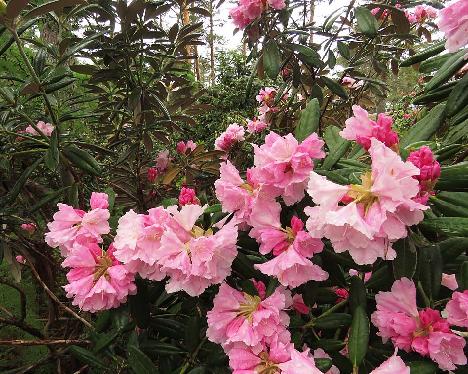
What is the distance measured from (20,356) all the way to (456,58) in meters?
2.21

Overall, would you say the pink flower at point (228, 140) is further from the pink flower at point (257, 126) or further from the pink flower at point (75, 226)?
the pink flower at point (75, 226)

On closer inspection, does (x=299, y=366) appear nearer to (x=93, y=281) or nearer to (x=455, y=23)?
(x=93, y=281)

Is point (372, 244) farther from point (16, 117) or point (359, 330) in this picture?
point (16, 117)

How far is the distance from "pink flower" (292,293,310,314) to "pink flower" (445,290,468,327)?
297 mm

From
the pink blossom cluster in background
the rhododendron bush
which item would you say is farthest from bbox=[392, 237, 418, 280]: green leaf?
the pink blossom cluster in background

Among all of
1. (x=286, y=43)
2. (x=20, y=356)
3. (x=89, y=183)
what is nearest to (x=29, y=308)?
(x=20, y=356)

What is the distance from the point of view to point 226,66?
21.7 feet

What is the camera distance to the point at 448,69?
2.82 feet

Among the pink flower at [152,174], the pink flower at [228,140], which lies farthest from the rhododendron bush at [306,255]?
the pink flower at [228,140]

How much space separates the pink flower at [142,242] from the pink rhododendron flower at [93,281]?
4cm

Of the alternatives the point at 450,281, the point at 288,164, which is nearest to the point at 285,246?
the point at 288,164

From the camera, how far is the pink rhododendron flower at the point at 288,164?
826 mm

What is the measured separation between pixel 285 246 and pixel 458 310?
323mm

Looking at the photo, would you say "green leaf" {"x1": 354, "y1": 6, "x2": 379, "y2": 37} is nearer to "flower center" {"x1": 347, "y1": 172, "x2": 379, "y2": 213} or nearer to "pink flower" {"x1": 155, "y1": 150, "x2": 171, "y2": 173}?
"flower center" {"x1": 347, "y1": 172, "x2": 379, "y2": 213}
